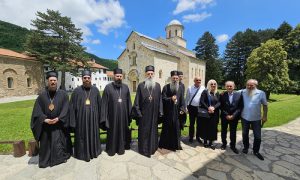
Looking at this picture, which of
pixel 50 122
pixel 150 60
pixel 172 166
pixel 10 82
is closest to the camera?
pixel 50 122

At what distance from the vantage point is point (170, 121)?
462 cm

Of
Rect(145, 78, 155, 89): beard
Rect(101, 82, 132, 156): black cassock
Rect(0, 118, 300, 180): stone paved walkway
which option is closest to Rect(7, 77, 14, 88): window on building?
Rect(0, 118, 300, 180): stone paved walkway

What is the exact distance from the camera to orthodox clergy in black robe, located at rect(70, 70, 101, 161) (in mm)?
4012

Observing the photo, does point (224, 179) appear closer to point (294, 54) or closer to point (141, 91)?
point (141, 91)

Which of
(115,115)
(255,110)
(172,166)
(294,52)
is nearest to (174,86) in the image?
(115,115)

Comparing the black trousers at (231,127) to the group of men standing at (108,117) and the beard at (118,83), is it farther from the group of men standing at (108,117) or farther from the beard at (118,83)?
the beard at (118,83)

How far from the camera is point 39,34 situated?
28922 millimetres

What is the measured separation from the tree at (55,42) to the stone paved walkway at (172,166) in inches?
1142

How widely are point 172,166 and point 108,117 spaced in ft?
6.31

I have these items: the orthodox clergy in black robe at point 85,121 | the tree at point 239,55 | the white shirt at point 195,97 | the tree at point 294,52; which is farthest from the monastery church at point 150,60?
the orthodox clergy in black robe at point 85,121

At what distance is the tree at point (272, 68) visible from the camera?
20.5 m

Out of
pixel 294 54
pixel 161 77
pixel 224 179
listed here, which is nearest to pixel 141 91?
pixel 224 179

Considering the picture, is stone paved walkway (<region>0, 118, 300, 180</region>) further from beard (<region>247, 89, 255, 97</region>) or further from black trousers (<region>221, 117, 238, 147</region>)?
beard (<region>247, 89, 255, 97</region>)

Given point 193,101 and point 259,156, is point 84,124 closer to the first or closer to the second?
point 193,101
